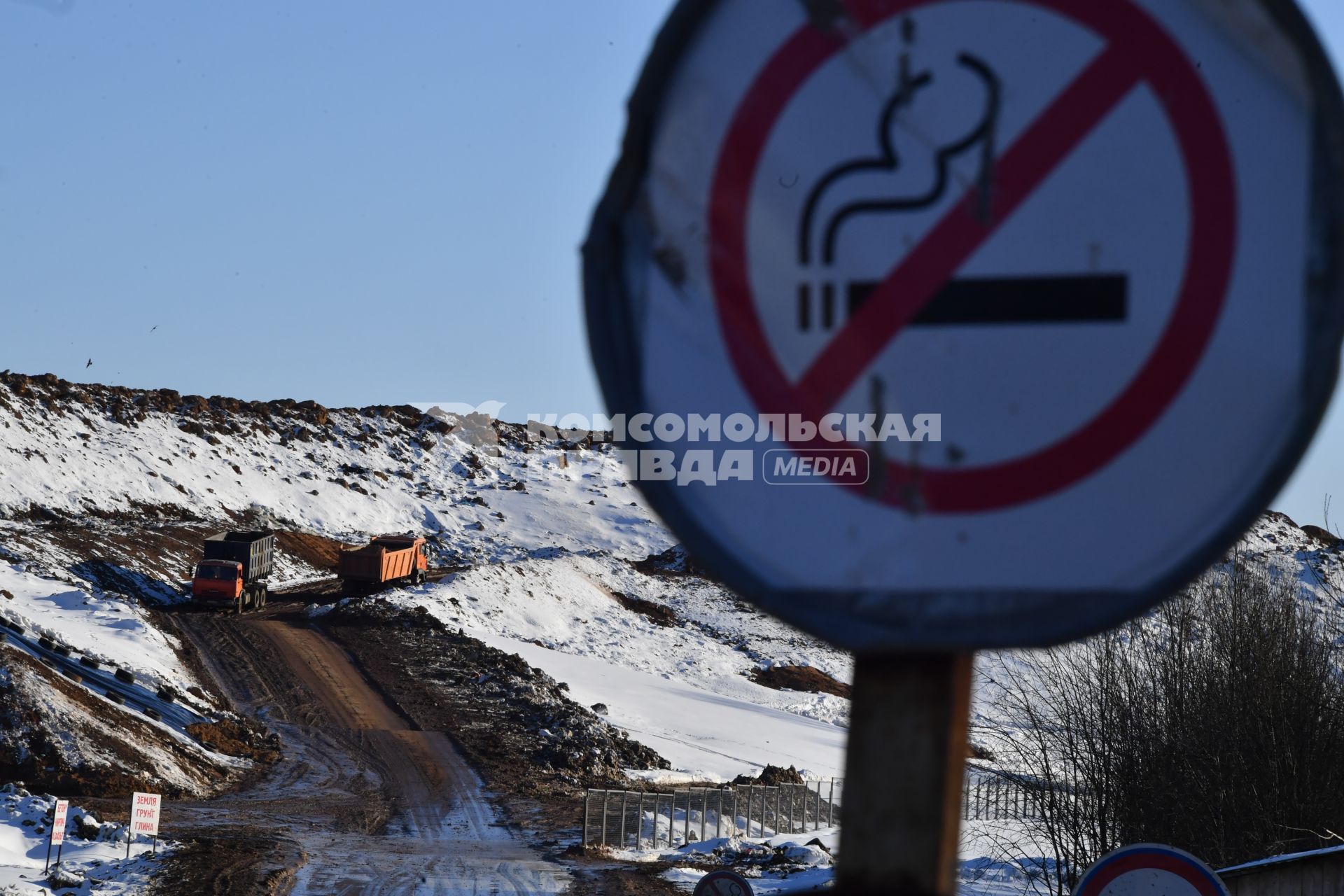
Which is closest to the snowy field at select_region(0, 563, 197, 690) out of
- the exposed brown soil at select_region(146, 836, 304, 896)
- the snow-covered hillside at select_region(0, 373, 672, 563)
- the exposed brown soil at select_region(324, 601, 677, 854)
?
the exposed brown soil at select_region(324, 601, 677, 854)

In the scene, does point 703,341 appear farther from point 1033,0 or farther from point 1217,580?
point 1217,580

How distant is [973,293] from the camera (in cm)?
135

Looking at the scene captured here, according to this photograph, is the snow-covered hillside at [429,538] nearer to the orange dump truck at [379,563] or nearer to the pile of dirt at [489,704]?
the orange dump truck at [379,563]

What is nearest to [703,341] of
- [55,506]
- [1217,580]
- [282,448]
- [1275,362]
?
[1275,362]

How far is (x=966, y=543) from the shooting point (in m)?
1.33

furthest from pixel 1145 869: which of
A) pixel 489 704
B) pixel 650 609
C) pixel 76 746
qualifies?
pixel 650 609

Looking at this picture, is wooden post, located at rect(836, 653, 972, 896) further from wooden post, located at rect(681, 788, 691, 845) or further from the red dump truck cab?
the red dump truck cab

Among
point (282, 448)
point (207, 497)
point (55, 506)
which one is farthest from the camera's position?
point (282, 448)

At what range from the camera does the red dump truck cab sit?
40.1m

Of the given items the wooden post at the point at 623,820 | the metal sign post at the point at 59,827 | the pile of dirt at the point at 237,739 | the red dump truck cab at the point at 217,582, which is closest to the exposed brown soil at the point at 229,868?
the metal sign post at the point at 59,827

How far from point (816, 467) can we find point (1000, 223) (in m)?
0.33

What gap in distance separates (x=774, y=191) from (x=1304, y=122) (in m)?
0.55

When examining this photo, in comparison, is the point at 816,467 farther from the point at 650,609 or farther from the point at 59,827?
the point at 650,609

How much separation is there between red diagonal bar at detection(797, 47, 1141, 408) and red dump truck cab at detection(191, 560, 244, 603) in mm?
41509
